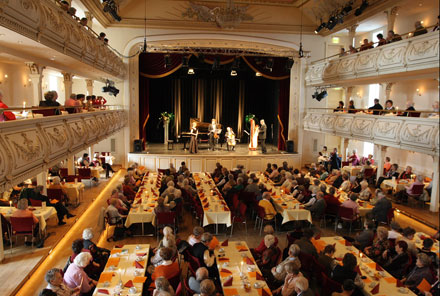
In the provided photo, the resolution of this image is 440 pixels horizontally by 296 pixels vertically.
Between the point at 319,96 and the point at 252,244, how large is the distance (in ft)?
34.9

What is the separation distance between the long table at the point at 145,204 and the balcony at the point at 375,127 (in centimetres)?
674

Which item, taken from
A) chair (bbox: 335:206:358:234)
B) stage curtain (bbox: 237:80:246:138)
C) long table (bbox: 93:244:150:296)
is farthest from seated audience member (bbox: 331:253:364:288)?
stage curtain (bbox: 237:80:246:138)

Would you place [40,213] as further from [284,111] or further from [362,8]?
[284,111]

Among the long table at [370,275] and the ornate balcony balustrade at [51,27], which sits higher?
the ornate balcony balustrade at [51,27]

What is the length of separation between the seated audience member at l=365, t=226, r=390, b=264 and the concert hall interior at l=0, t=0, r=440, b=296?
0.10 feet

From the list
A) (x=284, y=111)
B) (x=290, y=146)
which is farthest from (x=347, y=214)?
(x=284, y=111)

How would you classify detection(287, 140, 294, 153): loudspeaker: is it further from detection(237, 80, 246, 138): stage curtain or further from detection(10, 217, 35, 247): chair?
detection(10, 217, 35, 247): chair

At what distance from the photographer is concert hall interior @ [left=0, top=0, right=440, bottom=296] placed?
225 inches

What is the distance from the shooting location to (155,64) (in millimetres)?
19578

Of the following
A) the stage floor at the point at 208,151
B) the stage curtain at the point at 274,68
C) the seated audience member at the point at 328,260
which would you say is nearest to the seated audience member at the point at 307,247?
the seated audience member at the point at 328,260

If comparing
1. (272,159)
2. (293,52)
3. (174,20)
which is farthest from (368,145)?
(174,20)

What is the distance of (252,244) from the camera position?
9.73 m

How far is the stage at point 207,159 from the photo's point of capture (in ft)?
59.4

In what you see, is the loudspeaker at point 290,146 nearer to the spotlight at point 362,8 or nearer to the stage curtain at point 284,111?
the stage curtain at point 284,111
